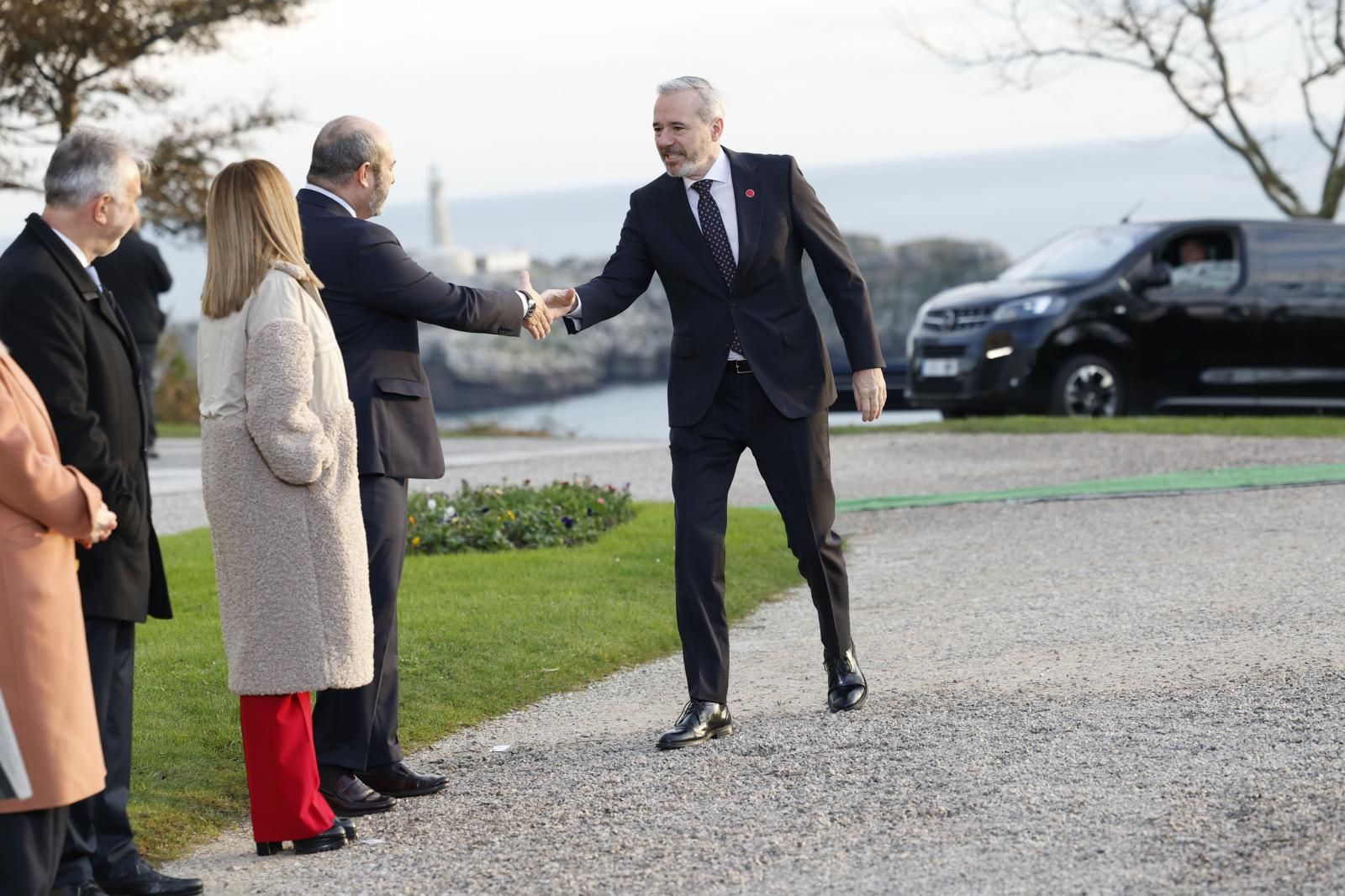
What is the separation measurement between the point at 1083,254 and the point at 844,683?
10.5 metres

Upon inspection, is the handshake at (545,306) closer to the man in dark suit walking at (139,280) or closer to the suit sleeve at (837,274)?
the suit sleeve at (837,274)

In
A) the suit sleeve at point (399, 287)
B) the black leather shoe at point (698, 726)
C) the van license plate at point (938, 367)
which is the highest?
the suit sleeve at point (399, 287)

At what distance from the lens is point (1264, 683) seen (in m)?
5.83

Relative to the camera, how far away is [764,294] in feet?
19.3

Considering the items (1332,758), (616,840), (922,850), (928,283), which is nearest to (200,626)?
(616,840)

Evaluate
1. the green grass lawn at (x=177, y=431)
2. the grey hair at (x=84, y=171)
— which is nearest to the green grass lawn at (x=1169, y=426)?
the green grass lawn at (x=177, y=431)

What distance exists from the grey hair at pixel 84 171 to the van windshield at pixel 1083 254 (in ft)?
39.4

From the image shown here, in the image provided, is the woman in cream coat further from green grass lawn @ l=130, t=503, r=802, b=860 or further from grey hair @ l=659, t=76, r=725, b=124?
grey hair @ l=659, t=76, r=725, b=124

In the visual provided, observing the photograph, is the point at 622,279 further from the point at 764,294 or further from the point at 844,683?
the point at 844,683

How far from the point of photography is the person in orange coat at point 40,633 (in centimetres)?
380

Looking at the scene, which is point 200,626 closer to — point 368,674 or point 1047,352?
point 368,674

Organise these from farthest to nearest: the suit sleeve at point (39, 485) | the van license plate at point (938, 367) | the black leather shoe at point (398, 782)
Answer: the van license plate at point (938, 367), the black leather shoe at point (398, 782), the suit sleeve at point (39, 485)

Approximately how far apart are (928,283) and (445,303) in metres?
68.8

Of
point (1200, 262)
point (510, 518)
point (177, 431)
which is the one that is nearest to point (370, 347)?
point (510, 518)
